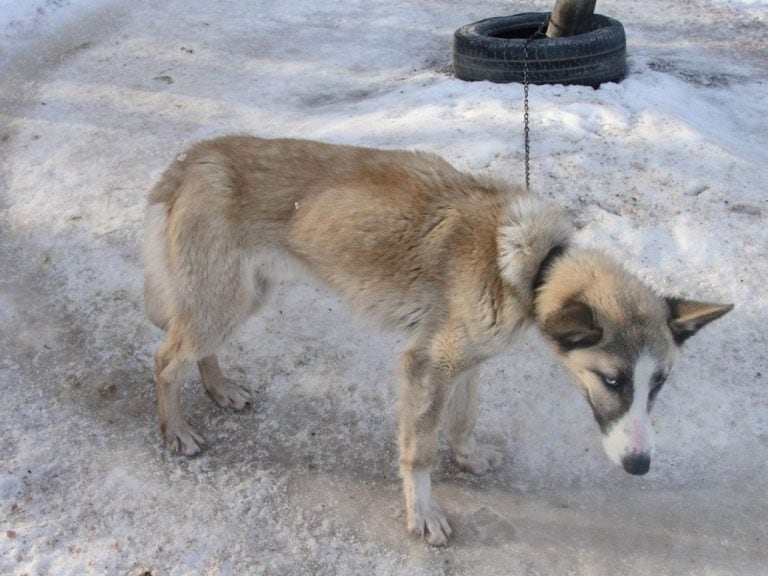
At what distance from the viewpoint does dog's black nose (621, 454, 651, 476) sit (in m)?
3.31

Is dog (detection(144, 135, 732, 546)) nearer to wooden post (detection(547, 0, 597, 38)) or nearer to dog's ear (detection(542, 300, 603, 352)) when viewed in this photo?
dog's ear (detection(542, 300, 603, 352))

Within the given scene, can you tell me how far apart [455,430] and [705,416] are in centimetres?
167

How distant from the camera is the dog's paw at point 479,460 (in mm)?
4258

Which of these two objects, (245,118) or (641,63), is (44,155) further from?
(641,63)

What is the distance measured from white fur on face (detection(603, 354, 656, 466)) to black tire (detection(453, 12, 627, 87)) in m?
4.89

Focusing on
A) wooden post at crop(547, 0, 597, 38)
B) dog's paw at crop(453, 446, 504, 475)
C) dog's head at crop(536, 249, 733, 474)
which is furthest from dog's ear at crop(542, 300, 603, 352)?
wooden post at crop(547, 0, 597, 38)

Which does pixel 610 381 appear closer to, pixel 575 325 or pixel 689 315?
pixel 575 325

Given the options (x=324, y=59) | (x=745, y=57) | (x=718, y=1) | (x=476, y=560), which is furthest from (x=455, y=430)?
(x=718, y=1)

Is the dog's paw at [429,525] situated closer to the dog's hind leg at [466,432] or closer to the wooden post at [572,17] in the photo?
the dog's hind leg at [466,432]

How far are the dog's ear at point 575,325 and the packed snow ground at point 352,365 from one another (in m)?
1.22

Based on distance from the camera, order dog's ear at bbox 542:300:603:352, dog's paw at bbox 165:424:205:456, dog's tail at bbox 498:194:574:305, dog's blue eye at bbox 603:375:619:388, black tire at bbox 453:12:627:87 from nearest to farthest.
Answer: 1. dog's ear at bbox 542:300:603:352
2. dog's blue eye at bbox 603:375:619:388
3. dog's tail at bbox 498:194:574:305
4. dog's paw at bbox 165:424:205:456
5. black tire at bbox 453:12:627:87

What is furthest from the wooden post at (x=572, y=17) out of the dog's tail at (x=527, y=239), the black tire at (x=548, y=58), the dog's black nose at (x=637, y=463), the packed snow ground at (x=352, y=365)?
the dog's black nose at (x=637, y=463)

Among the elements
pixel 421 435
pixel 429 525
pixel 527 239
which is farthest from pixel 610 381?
pixel 429 525

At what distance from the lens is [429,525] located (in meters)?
3.83
